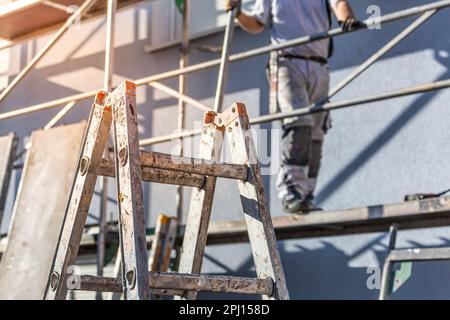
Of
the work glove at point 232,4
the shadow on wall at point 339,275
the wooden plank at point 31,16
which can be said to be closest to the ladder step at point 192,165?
A: the work glove at point 232,4

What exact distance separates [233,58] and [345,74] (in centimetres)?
140

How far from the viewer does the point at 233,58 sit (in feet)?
21.7

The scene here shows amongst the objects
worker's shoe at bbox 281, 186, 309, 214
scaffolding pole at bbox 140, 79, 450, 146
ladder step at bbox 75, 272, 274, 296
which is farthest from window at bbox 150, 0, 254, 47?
ladder step at bbox 75, 272, 274, 296

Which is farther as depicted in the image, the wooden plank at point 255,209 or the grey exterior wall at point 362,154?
the grey exterior wall at point 362,154

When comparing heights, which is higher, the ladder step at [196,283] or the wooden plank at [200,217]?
the wooden plank at [200,217]

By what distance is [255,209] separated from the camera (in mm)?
4008

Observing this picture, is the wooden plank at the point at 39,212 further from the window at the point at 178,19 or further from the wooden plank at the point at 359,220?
the window at the point at 178,19

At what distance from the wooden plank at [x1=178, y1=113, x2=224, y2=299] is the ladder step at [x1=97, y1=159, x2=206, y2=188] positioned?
51 millimetres

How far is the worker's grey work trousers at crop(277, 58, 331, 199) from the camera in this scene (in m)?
6.32

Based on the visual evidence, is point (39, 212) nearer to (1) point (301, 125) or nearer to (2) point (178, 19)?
(1) point (301, 125)

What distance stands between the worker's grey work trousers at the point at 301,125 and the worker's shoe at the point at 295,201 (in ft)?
0.07

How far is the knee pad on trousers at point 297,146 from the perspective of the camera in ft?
20.7

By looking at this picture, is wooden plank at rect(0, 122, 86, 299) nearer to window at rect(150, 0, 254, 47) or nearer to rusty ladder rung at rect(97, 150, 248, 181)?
rusty ladder rung at rect(97, 150, 248, 181)
